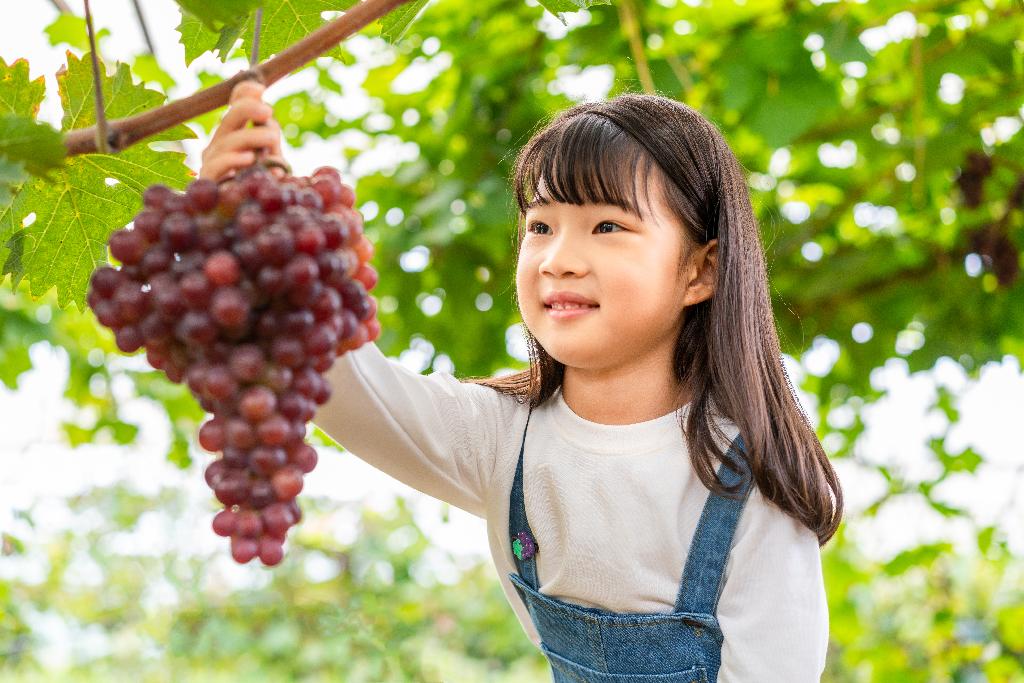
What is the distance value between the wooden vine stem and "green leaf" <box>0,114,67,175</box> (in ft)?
0.05

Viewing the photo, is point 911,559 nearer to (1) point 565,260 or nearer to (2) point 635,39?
(2) point 635,39

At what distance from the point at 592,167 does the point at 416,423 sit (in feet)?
0.97

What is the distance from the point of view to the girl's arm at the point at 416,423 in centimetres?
96

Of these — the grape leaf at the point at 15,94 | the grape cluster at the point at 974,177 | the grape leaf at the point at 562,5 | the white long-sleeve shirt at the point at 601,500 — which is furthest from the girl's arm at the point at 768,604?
the grape cluster at the point at 974,177

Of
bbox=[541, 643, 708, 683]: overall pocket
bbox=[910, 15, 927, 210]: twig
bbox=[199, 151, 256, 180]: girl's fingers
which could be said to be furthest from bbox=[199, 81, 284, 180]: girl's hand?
bbox=[910, 15, 927, 210]: twig

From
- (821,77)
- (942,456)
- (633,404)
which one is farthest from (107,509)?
(633,404)

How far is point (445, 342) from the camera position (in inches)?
92.1

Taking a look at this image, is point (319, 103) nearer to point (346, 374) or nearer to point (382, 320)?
point (382, 320)

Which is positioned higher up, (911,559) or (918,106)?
(918,106)

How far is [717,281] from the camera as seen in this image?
1.12 metres

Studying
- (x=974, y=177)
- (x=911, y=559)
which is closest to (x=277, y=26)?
(x=974, y=177)

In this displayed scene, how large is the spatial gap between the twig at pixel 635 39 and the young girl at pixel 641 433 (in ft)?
2.46

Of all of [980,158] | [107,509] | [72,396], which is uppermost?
[980,158]

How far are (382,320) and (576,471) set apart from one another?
4.35 ft
